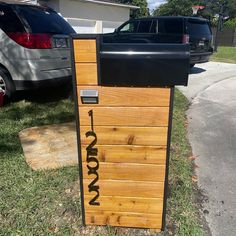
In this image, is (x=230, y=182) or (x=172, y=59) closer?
(x=172, y=59)

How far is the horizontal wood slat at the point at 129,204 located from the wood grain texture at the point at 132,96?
2.65ft

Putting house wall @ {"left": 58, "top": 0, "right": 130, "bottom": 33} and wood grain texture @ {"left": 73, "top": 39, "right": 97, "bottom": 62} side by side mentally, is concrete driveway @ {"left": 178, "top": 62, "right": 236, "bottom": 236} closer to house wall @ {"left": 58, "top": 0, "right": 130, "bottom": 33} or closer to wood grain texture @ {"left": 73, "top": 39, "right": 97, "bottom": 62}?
wood grain texture @ {"left": 73, "top": 39, "right": 97, "bottom": 62}

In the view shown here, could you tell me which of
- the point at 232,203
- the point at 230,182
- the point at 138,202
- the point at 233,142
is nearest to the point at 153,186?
the point at 138,202

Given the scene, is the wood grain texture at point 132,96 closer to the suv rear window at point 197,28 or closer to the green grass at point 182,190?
the green grass at point 182,190

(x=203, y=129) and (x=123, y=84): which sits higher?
(x=123, y=84)

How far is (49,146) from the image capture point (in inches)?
167

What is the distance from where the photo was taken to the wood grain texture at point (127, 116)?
2215mm

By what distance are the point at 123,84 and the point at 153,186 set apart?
33.3 inches

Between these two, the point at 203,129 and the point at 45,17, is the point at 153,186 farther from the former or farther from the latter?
the point at 45,17

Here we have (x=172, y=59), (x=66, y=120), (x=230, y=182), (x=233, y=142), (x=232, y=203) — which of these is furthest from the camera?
(x=66, y=120)

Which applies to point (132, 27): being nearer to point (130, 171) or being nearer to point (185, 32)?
point (185, 32)

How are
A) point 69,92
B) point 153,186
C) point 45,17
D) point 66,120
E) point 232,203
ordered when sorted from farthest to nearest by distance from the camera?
point 69,92, point 45,17, point 66,120, point 232,203, point 153,186

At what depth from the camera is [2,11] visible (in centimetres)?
550

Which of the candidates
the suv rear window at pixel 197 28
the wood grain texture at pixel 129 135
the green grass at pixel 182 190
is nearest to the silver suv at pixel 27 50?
the green grass at pixel 182 190
